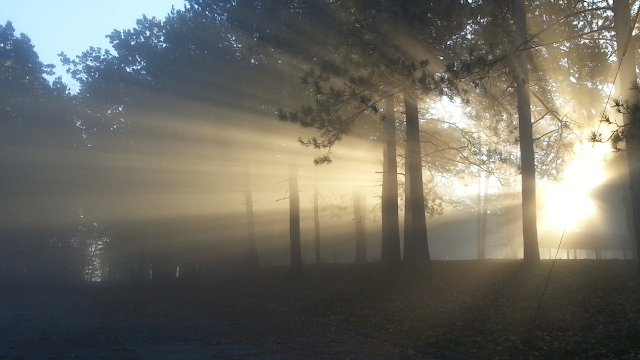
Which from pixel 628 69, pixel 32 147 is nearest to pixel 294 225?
pixel 628 69

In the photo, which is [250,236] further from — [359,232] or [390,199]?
[390,199]

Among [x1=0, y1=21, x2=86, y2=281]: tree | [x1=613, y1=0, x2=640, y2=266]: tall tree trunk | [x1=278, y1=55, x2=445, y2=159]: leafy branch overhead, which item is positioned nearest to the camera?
[x1=613, y1=0, x2=640, y2=266]: tall tree trunk

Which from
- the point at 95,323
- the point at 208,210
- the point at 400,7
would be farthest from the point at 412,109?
the point at 208,210

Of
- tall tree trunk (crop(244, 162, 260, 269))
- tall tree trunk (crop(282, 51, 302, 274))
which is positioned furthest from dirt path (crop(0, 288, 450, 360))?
tall tree trunk (crop(244, 162, 260, 269))

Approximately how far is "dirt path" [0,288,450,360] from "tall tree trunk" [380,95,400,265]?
177 inches

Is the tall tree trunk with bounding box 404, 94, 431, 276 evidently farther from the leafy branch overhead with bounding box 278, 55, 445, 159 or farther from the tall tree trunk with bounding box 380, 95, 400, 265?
the leafy branch overhead with bounding box 278, 55, 445, 159

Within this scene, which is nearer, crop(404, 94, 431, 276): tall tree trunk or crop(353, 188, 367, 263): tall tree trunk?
crop(404, 94, 431, 276): tall tree trunk

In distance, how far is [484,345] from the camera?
10.7 meters

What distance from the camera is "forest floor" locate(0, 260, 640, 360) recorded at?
1030cm

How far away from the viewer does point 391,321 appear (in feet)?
46.8

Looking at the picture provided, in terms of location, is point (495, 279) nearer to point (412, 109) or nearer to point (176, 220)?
point (412, 109)

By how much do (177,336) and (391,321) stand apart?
17.2ft

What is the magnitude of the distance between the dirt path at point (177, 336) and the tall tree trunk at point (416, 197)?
396 cm

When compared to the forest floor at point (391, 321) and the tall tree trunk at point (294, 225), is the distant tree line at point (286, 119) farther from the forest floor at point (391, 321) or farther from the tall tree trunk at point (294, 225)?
the forest floor at point (391, 321)
